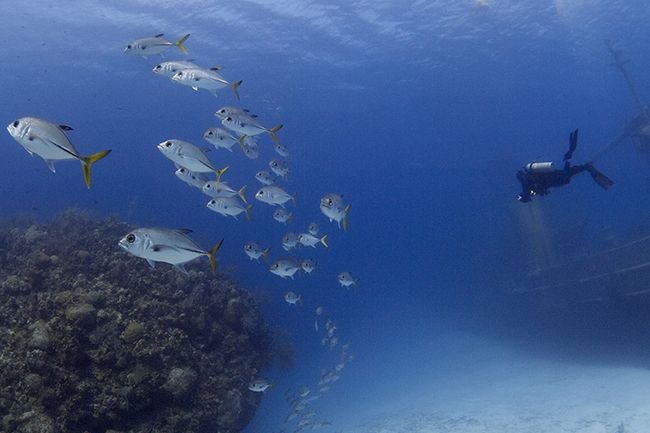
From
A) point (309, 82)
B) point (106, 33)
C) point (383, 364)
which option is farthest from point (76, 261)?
point (309, 82)

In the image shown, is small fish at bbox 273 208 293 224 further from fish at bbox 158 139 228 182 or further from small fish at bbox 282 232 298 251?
fish at bbox 158 139 228 182

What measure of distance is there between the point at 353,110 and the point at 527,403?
5200 cm

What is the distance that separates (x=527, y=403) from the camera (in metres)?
17.6

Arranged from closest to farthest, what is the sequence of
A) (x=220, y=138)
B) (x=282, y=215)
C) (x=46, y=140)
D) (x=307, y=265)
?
(x=46, y=140), (x=220, y=138), (x=282, y=215), (x=307, y=265)

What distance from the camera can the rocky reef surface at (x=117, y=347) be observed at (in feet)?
24.7

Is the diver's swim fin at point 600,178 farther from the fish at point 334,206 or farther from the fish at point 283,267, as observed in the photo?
the fish at point 283,267

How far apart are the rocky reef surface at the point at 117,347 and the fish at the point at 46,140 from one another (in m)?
4.64

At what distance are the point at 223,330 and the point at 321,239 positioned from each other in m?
4.14

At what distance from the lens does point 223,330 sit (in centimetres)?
1261

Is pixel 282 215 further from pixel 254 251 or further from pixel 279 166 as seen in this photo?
pixel 279 166

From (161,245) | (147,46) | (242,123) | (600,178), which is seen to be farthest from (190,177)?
(600,178)

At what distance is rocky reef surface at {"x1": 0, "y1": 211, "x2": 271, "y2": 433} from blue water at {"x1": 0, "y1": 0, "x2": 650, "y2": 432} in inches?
265

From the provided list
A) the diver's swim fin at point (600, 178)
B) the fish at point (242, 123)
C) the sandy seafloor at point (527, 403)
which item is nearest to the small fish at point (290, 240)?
the fish at point (242, 123)

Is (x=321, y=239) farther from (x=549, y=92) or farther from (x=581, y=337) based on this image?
(x=549, y=92)
